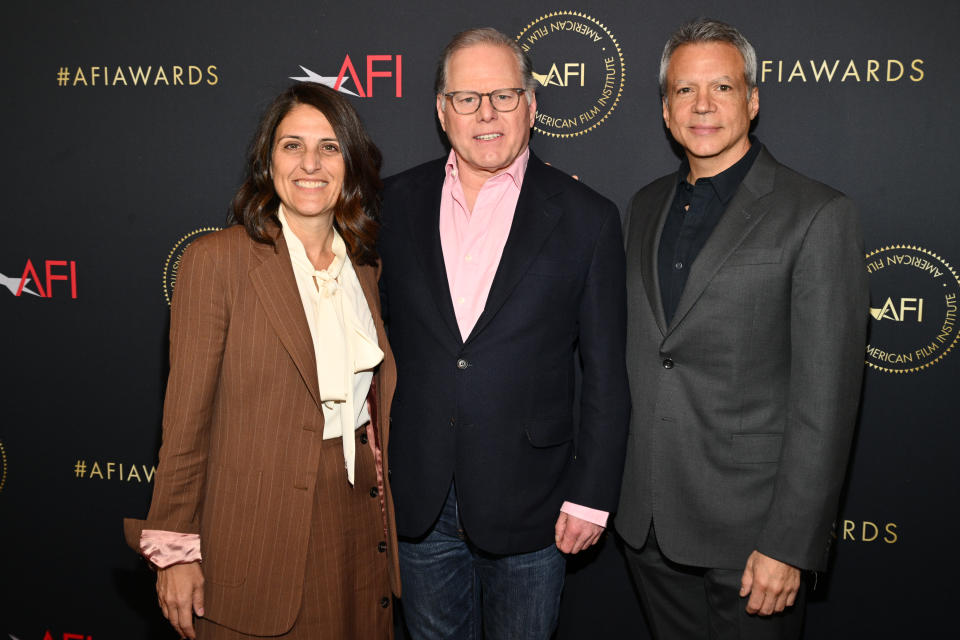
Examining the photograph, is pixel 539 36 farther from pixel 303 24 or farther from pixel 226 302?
pixel 226 302

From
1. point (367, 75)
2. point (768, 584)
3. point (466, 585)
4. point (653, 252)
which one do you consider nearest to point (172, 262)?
point (367, 75)

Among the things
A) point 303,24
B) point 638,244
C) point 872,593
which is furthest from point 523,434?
point 303,24

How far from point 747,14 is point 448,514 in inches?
73.3

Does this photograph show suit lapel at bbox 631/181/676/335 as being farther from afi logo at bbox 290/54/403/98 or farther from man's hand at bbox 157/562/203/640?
man's hand at bbox 157/562/203/640

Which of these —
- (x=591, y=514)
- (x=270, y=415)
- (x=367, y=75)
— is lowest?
(x=591, y=514)

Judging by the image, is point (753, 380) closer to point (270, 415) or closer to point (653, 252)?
point (653, 252)

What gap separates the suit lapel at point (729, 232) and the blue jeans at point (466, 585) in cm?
78

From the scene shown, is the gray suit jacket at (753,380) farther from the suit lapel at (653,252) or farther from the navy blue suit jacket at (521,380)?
the navy blue suit jacket at (521,380)

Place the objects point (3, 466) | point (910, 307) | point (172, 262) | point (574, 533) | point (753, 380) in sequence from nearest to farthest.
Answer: point (753, 380), point (574, 533), point (910, 307), point (172, 262), point (3, 466)

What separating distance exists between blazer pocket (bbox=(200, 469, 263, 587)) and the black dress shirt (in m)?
1.15

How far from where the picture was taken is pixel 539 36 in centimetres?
240

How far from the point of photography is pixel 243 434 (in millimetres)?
1663

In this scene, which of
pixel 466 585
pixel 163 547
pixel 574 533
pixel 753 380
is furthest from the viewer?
pixel 466 585

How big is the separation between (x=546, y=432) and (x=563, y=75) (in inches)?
50.4
